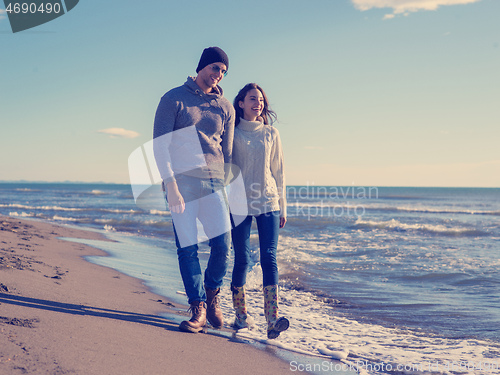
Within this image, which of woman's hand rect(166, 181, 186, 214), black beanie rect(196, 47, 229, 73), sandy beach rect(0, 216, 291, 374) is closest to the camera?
sandy beach rect(0, 216, 291, 374)

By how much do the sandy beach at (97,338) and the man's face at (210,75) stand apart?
5.73 ft

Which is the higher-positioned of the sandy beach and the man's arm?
the man's arm

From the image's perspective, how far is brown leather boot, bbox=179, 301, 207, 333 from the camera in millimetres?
2760

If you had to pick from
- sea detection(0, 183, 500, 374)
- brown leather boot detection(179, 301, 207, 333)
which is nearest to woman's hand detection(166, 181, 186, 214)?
brown leather boot detection(179, 301, 207, 333)

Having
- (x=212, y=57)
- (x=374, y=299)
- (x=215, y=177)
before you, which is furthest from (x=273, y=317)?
(x=374, y=299)

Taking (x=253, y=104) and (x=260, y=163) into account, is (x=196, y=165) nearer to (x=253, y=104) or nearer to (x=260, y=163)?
(x=260, y=163)

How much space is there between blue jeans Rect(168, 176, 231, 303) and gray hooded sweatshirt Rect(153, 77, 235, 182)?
0.09 meters

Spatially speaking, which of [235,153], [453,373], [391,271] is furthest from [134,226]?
[453,373]

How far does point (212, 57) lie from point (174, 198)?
41.3 inches

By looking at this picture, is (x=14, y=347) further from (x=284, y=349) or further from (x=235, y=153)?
(x=235, y=153)

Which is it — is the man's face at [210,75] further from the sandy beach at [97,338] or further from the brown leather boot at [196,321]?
the sandy beach at [97,338]

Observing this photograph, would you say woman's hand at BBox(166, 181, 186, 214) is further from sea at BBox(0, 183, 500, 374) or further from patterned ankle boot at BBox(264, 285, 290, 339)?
sea at BBox(0, 183, 500, 374)

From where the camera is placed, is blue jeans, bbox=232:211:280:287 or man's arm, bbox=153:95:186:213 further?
blue jeans, bbox=232:211:280:287

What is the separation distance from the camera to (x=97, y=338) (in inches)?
92.0
